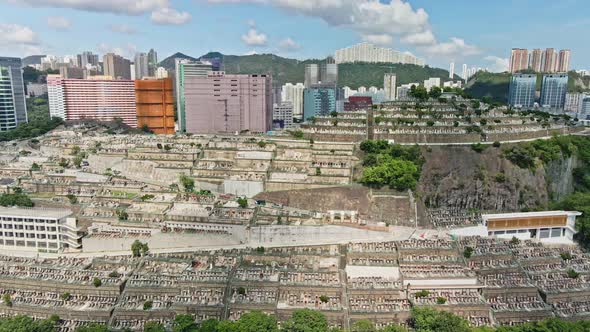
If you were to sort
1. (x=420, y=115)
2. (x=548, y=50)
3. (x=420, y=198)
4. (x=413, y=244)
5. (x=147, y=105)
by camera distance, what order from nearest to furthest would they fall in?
(x=413, y=244) < (x=420, y=198) < (x=420, y=115) < (x=147, y=105) < (x=548, y=50)

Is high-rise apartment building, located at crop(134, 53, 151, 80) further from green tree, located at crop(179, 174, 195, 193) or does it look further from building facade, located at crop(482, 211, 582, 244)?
building facade, located at crop(482, 211, 582, 244)

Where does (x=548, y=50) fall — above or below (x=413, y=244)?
above

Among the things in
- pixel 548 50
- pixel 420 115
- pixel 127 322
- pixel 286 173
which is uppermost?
pixel 548 50

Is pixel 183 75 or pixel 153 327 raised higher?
pixel 183 75

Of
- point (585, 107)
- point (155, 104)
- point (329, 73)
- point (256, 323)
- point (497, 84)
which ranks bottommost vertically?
point (256, 323)

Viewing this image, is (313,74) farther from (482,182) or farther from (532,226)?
(532,226)

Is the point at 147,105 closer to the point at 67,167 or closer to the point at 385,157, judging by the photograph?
the point at 67,167

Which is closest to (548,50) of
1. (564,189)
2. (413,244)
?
(564,189)

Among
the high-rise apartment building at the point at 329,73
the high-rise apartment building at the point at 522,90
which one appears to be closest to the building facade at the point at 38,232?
the high-rise apartment building at the point at 522,90

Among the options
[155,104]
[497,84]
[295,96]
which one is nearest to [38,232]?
[155,104]
